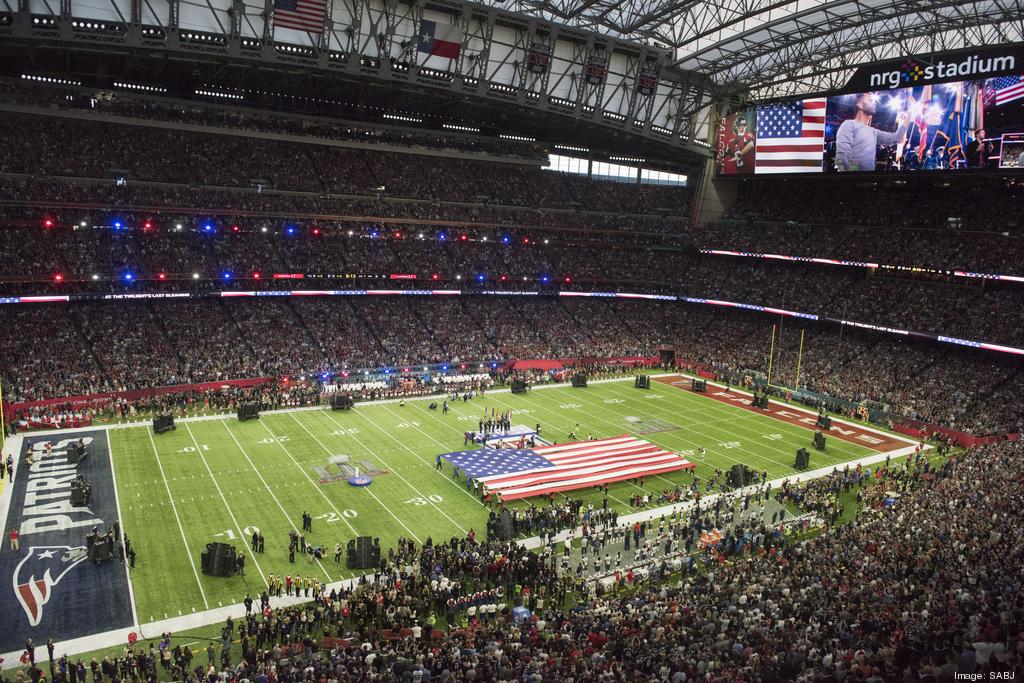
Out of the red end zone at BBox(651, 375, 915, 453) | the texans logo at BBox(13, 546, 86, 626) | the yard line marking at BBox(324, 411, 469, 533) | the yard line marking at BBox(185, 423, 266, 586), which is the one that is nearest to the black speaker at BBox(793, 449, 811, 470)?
the red end zone at BBox(651, 375, 915, 453)

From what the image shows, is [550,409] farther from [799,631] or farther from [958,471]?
[799,631]

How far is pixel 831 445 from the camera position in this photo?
41.6 meters

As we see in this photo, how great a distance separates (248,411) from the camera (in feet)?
134

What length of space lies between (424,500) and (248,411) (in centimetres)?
1497

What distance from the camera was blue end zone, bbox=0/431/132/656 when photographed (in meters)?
21.1

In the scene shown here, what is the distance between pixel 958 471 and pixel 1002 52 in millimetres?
30503

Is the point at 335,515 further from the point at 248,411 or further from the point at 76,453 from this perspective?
the point at 248,411

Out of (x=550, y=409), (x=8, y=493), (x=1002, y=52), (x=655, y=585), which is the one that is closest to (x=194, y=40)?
(x=8, y=493)

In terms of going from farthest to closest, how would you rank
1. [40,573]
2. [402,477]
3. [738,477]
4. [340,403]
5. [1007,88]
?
[1007,88] → [340,403] → [738,477] → [402,477] → [40,573]

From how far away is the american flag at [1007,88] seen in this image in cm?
4584

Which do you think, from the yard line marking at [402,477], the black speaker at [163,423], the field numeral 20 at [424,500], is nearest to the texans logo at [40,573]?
the field numeral 20 at [424,500]

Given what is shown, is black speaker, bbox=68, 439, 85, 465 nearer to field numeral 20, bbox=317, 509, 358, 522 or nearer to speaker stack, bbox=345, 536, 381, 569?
field numeral 20, bbox=317, 509, 358, 522

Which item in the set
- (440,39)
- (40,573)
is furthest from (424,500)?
(440,39)

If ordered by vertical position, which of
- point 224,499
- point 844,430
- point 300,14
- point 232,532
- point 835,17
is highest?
point 835,17
